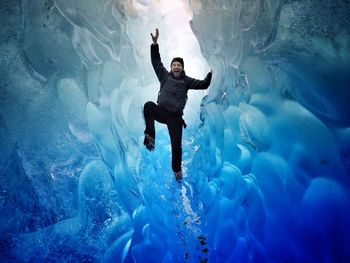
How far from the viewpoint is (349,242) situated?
1.66m

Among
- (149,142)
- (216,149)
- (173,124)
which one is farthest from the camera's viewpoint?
(216,149)

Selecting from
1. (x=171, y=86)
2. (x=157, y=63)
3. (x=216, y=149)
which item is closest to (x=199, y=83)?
(x=171, y=86)

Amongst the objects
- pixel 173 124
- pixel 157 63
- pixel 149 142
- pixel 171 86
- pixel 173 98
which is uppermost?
pixel 157 63

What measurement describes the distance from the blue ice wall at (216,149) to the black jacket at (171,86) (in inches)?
18.5

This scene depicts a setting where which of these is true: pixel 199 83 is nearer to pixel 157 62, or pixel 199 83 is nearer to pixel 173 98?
pixel 173 98

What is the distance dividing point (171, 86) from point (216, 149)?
1129 millimetres

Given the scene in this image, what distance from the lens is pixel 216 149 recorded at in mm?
4402

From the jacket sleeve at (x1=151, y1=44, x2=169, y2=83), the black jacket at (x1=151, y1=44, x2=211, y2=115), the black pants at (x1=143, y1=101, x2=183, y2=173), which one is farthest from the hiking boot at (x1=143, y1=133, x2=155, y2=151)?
the jacket sleeve at (x1=151, y1=44, x2=169, y2=83)

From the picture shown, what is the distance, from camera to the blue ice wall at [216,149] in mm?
1782

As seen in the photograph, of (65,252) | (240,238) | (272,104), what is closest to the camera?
(272,104)

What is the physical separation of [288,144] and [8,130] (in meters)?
2.08

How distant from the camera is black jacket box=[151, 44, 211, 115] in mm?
3988

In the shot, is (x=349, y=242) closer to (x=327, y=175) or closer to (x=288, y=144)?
(x=327, y=175)

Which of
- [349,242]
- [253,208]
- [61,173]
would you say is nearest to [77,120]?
[61,173]
